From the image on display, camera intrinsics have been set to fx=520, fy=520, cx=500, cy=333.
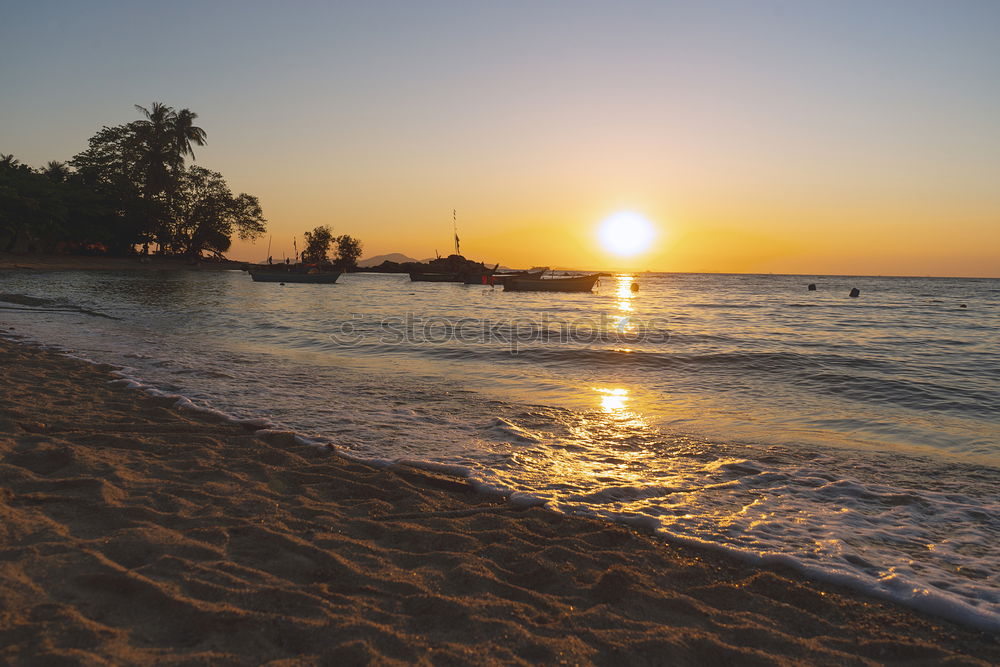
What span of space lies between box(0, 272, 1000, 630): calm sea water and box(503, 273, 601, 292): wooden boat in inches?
1751

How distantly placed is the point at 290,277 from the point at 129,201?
1165 inches

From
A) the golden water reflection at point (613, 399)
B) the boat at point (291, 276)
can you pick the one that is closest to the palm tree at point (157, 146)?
the boat at point (291, 276)

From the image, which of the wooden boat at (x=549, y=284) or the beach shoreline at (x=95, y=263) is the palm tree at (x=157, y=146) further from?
the wooden boat at (x=549, y=284)

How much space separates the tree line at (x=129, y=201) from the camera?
5866cm

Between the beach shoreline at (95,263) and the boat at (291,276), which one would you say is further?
the boat at (291,276)

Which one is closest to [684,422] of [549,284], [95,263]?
[549,284]

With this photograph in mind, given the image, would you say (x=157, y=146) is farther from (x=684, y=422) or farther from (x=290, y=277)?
(x=684, y=422)

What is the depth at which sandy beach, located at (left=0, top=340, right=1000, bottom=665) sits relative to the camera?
102 inches

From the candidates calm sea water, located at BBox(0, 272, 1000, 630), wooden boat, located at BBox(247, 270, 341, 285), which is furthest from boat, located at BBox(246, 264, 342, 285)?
calm sea water, located at BBox(0, 272, 1000, 630)

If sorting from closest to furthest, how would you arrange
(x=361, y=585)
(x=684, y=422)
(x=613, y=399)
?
(x=361, y=585), (x=684, y=422), (x=613, y=399)

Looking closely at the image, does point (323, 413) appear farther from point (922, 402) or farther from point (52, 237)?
point (52, 237)

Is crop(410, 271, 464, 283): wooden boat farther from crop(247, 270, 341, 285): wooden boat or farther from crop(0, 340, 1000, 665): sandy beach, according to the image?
crop(0, 340, 1000, 665): sandy beach

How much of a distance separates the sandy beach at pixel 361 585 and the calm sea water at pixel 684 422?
0.52 metres

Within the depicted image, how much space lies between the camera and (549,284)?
62781 millimetres
